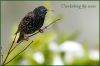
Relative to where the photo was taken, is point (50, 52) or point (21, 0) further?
point (50, 52)

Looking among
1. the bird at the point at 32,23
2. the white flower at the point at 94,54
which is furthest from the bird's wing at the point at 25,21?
the white flower at the point at 94,54

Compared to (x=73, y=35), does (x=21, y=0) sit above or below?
above

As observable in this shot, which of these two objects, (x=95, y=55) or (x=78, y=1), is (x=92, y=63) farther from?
(x=78, y=1)

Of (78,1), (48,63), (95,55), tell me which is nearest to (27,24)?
(78,1)

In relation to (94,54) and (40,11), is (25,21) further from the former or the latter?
(94,54)

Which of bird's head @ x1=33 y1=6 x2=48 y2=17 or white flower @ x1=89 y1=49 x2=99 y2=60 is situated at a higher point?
bird's head @ x1=33 y1=6 x2=48 y2=17

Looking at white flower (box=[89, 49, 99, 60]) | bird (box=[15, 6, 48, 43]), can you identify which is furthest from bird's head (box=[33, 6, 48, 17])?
white flower (box=[89, 49, 99, 60])

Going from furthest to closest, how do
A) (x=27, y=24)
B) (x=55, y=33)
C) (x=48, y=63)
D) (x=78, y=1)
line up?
(x=55, y=33) → (x=48, y=63) → (x=78, y=1) → (x=27, y=24)

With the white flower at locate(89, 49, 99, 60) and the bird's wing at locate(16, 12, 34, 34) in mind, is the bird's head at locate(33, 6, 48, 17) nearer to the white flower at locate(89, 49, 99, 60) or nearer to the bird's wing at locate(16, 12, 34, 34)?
the bird's wing at locate(16, 12, 34, 34)
